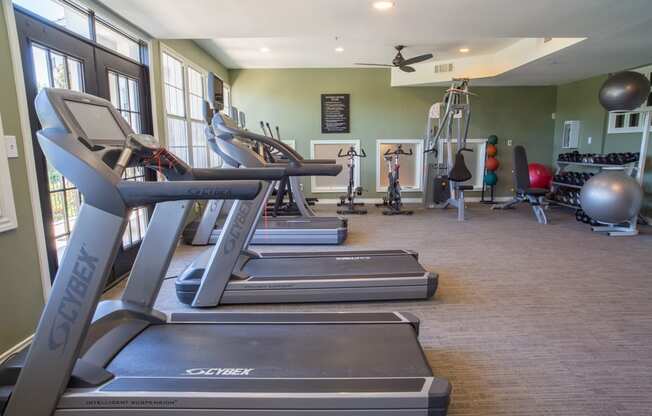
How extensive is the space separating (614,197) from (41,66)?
599 cm

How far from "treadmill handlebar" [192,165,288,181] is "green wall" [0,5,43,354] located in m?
1.28

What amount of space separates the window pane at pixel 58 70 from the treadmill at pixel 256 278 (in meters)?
1.13

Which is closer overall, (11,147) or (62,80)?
(11,147)

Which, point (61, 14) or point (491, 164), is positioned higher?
point (61, 14)

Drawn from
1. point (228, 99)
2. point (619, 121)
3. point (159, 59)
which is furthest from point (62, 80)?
point (619, 121)

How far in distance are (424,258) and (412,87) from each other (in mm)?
4724

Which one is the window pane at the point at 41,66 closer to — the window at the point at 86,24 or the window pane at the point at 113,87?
the window at the point at 86,24

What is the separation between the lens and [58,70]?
109 inches

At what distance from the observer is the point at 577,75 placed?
21.4 feet

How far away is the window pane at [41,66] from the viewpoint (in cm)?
252

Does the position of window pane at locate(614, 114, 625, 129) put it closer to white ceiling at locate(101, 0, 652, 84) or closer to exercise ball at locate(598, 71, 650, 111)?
white ceiling at locate(101, 0, 652, 84)

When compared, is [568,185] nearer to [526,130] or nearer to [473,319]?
[526,130]

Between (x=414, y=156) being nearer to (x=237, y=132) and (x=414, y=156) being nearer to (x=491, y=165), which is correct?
(x=491, y=165)

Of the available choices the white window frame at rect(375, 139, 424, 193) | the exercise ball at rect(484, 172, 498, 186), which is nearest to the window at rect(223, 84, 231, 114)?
the white window frame at rect(375, 139, 424, 193)
